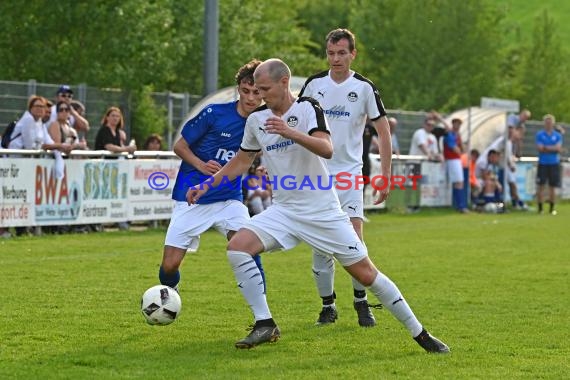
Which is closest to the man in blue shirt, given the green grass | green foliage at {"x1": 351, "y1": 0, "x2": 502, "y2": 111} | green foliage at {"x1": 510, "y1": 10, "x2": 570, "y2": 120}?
green foliage at {"x1": 351, "y1": 0, "x2": 502, "y2": 111}

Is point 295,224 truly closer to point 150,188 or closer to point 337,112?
point 337,112

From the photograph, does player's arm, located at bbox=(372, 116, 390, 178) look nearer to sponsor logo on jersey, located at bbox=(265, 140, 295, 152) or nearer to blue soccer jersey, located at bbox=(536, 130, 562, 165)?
sponsor logo on jersey, located at bbox=(265, 140, 295, 152)

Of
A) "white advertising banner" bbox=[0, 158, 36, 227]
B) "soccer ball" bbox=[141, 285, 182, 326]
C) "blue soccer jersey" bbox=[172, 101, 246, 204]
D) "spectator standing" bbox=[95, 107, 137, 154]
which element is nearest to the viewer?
"soccer ball" bbox=[141, 285, 182, 326]

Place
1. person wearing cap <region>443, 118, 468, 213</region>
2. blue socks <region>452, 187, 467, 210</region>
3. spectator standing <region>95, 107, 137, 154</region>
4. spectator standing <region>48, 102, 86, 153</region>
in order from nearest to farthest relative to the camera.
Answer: spectator standing <region>48, 102, 86, 153</region>
spectator standing <region>95, 107, 137, 154</region>
person wearing cap <region>443, 118, 468, 213</region>
blue socks <region>452, 187, 467, 210</region>

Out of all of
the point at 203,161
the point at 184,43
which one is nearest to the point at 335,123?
the point at 203,161

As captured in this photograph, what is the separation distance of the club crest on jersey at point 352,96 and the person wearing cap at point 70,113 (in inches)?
351

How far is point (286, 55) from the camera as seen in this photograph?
44656mm

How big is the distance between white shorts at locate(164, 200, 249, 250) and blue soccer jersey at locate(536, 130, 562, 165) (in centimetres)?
1930

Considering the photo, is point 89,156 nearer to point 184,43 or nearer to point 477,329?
point 477,329

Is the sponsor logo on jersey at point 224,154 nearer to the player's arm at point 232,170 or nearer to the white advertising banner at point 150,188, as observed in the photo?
the player's arm at point 232,170

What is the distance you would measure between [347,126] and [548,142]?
62.3ft

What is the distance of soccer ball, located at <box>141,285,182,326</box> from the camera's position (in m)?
8.60

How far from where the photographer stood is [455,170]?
27.4 meters

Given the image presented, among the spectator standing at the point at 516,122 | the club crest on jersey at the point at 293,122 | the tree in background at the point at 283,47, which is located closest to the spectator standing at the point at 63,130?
the tree in background at the point at 283,47
